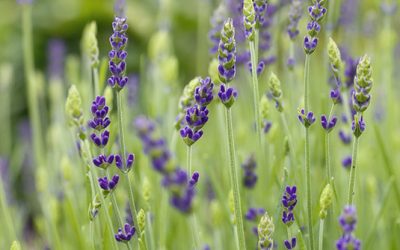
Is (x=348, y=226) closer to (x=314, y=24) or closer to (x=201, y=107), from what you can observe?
(x=201, y=107)

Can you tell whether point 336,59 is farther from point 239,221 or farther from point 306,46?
point 239,221

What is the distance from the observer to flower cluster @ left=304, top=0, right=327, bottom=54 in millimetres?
1315

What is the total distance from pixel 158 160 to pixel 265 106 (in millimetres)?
1023

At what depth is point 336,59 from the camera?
4.67ft

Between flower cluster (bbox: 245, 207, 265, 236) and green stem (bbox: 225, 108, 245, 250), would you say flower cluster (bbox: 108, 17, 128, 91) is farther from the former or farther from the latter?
flower cluster (bbox: 245, 207, 265, 236)

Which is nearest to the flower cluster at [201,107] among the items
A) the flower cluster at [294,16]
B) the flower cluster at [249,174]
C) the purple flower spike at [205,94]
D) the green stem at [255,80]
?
the purple flower spike at [205,94]

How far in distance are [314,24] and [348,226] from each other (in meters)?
0.53

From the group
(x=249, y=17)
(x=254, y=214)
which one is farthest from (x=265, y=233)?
(x=254, y=214)

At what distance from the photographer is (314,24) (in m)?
1.33

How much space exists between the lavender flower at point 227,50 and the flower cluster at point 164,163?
0.39m

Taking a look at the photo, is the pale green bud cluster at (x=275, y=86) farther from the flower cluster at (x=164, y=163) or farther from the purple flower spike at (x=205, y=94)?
the flower cluster at (x=164, y=163)

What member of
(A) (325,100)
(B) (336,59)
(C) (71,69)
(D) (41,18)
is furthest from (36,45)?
(B) (336,59)

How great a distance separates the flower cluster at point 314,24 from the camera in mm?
1315

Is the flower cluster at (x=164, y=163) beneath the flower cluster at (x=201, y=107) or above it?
beneath
